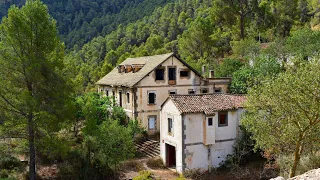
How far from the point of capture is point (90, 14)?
517 feet

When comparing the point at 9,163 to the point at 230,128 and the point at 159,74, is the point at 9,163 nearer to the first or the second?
the point at 230,128

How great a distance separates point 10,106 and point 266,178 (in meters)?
19.3

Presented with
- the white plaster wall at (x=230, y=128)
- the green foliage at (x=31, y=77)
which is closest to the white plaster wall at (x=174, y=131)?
the white plaster wall at (x=230, y=128)

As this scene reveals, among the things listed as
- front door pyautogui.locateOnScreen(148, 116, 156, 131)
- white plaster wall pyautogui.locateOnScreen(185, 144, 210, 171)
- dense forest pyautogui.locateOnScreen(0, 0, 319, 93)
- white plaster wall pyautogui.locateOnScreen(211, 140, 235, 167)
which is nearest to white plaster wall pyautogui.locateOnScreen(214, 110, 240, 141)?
white plaster wall pyautogui.locateOnScreen(211, 140, 235, 167)

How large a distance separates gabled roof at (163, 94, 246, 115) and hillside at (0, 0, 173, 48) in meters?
107

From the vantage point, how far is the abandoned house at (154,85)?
36375mm

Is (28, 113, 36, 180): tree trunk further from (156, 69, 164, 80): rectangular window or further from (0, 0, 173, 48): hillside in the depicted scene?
(0, 0, 173, 48): hillside

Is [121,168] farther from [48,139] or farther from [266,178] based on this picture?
[266,178]

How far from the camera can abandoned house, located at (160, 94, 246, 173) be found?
26.5m

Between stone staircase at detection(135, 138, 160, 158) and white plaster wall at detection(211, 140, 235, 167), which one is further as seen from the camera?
stone staircase at detection(135, 138, 160, 158)

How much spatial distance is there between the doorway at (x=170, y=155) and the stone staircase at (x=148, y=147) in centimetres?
216

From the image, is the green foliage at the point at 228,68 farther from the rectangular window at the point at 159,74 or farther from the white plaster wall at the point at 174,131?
the white plaster wall at the point at 174,131

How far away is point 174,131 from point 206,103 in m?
3.58

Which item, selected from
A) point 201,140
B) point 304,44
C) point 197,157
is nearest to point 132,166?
point 197,157
